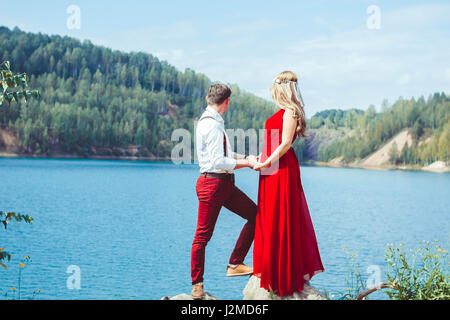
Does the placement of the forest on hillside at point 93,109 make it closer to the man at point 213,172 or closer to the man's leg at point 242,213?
the man's leg at point 242,213

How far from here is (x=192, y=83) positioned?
196 m

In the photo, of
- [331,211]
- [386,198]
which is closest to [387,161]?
[386,198]

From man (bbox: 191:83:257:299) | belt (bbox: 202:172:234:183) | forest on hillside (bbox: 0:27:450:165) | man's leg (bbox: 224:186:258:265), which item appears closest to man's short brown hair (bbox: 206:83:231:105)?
man (bbox: 191:83:257:299)

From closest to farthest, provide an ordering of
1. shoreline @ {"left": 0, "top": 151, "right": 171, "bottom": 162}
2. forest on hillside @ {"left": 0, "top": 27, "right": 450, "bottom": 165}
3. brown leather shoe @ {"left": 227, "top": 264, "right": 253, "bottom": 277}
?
brown leather shoe @ {"left": 227, "top": 264, "right": 253, "bottom": 277}, shoreline @ {"left": 0, "top": 151, "right": 171, "bottom": 162}, forest on hillside @ {"left": 0, "top": 27, "right": 450, "bottom": 165}

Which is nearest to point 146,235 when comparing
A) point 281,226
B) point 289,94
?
point 281,226

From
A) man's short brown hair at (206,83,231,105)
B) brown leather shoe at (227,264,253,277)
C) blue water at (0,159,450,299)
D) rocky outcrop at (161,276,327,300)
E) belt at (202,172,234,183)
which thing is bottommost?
blue water at (0,159,450,299)

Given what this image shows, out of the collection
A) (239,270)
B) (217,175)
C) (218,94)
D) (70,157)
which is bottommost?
(239,270)

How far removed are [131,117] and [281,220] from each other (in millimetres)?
149541

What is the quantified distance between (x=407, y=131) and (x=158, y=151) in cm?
7783

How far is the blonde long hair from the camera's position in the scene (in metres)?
5.21

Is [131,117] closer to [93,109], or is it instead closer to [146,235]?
[93,109]

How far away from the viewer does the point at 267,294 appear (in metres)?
5.43

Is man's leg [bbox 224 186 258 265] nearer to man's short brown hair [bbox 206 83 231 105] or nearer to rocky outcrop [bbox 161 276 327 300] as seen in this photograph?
rocky outcrop [bbox 161 276 327 300]

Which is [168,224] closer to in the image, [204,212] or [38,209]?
[38,209]
